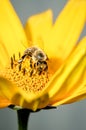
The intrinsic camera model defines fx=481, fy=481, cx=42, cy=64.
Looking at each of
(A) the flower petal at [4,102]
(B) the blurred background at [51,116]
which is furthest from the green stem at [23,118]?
(B) the blurred background at [51,116]

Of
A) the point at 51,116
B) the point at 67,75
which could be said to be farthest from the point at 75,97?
the point at 51,116

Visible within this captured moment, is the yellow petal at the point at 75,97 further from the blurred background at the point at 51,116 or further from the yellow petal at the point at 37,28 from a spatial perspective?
the blurred background at the point at 51,116

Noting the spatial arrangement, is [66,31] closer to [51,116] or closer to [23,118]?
[23,118]

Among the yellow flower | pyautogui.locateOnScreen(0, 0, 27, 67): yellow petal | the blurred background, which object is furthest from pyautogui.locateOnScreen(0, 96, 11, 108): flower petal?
the blurred background

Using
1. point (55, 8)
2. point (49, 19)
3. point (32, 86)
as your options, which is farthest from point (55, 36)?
point (55, 8)

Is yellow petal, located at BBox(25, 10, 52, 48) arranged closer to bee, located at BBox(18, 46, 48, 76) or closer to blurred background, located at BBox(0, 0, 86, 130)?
bee, located at BBox(18, 46, 48, 76)

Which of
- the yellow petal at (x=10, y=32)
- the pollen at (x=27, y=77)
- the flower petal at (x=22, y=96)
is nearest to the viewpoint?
Result: the flower petal at (x=22, y=96)
